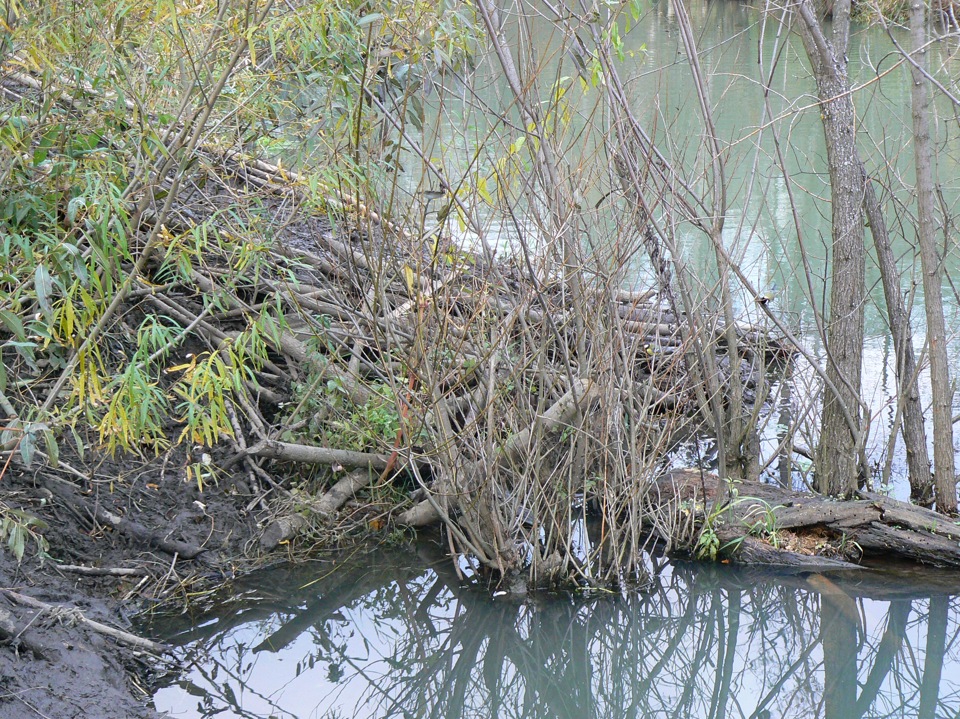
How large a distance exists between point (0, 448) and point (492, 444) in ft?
5.21

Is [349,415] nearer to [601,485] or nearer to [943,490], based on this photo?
[601,485]

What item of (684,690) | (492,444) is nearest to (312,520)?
(492,444)

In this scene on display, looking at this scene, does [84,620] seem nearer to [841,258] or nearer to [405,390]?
[405,390]

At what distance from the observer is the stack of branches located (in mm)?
3115

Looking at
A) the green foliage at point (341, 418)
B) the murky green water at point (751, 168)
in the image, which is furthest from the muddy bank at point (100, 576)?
the murky green water at point (751, 168)

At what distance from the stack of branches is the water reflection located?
0.69ft

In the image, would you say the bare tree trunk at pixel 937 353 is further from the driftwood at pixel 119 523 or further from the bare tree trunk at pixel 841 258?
the driftwood at pixel 119 523

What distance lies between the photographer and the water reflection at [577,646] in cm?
319

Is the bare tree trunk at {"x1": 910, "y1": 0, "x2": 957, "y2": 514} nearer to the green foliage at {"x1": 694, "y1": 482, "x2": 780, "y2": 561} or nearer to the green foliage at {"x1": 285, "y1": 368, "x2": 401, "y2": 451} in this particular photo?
the green foliage at {"x1": 694, "y1": 482, "x2": 780, "y2": 561}

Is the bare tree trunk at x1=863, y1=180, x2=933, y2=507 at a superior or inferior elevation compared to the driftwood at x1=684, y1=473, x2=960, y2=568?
superior

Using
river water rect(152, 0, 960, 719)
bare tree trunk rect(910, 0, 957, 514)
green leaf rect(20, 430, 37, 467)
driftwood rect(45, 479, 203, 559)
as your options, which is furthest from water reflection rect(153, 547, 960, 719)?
green leaf rect(20, 430, 37, 467)

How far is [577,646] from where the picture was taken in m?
3.45

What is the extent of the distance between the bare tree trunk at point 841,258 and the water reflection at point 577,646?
613mm

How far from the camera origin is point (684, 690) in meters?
3.33
